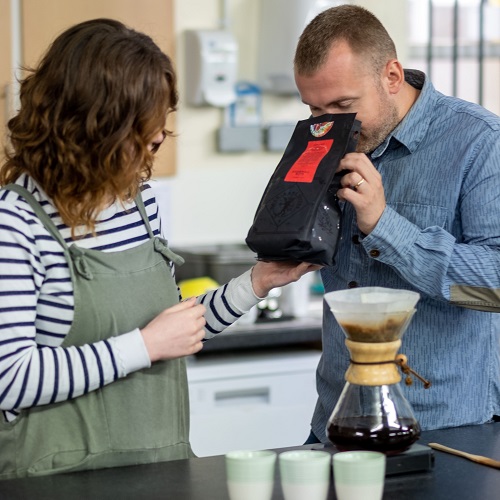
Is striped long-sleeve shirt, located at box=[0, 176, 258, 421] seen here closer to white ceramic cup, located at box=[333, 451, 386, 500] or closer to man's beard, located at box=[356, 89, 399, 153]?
white ceramic cup, located at box=[333, 451, 386, 500]

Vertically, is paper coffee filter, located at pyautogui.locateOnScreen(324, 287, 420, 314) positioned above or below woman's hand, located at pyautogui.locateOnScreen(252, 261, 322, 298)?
above

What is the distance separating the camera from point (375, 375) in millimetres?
1388

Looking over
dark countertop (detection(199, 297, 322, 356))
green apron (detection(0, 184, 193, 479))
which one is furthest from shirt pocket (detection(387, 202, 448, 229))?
dark countertop (detection(199, 297, 322, 356))

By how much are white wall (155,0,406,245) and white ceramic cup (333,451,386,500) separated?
7.42 feet

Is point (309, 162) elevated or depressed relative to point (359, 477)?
elevated

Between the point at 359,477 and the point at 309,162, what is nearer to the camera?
the point at 359,477

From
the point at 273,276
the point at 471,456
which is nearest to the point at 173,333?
the point at 273,276

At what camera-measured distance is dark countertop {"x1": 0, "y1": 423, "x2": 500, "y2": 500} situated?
137 cm

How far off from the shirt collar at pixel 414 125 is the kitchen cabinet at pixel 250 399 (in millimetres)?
1263

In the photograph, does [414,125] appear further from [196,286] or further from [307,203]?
[196,286]

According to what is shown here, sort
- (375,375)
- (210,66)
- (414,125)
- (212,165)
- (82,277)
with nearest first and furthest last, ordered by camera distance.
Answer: (375,375)
(82,277)
(414,125)
(210,66)
(212,165)

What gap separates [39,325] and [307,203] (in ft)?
1.54

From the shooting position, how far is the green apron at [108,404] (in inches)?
58.5

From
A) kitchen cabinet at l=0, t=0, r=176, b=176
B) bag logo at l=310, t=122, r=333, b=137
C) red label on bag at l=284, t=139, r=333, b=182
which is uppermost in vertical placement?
kitchen cabinet at l=0, t=0, r=176, b=176
